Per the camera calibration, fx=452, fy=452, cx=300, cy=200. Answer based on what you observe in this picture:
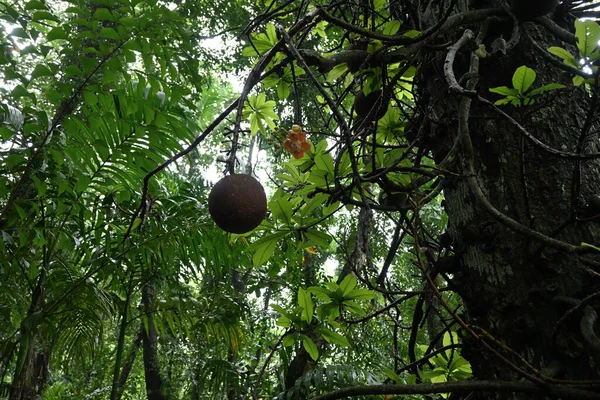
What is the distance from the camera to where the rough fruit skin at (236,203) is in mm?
758

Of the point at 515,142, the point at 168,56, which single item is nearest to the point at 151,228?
the point at 168,56

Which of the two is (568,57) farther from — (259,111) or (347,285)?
(259,111)

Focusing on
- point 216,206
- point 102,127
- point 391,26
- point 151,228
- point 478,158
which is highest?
point 102,127

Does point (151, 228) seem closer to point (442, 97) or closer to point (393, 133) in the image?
point (393, 133)

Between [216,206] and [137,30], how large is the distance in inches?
62.9

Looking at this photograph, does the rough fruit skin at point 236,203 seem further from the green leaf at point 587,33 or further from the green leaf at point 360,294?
the green leaf at point 587,33

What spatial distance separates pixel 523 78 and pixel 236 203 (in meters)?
0.55

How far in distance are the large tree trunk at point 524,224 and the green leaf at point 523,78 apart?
0.05 m

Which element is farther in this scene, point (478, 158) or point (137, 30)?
point (137, 30)

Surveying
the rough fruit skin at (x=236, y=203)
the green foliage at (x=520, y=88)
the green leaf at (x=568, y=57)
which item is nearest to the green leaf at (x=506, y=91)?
the green foliage at (x=520, y=88)

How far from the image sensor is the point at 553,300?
28.5 inches

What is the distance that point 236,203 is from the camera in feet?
2.50

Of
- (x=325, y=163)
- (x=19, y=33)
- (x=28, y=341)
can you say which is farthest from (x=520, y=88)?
(x=28, y=341)

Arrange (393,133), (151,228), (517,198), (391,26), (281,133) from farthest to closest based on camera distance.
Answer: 1. (151,228)
2. (281,133)
3. (393,133)
4. (391,26)
5. (517,198)
